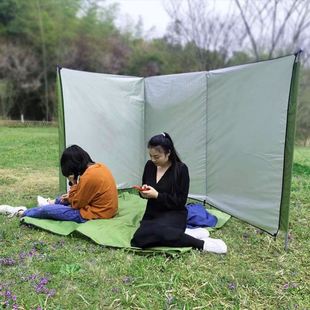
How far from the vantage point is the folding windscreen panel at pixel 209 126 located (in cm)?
297

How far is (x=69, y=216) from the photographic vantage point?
332cm

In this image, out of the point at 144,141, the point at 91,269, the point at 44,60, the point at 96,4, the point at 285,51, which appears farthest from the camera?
the point at 96,4

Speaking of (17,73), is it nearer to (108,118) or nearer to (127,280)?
(108,118)

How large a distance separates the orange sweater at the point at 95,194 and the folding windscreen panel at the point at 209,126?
85 centimetres

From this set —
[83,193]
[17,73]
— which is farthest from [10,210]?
[17,73]

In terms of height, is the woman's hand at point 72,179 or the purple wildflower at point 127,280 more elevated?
the woman's hand at point 72,179

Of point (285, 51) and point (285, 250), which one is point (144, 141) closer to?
point (285, 250)

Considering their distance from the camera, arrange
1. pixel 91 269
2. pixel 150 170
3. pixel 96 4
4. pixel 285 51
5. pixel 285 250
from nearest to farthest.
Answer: pixel 91 269
pixel 285 250
pixel 150 170
pixel 285 51
pixel 96 4

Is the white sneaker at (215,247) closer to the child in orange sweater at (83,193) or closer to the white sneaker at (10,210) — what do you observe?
the child in orange sweater at (83,193)

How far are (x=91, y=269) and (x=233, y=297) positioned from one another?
0.87 meters

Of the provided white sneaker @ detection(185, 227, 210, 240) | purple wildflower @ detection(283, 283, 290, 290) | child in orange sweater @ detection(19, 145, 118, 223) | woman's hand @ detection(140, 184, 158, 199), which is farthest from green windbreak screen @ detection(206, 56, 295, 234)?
child in orange sweater @ detection(19, 145, 118, 223)

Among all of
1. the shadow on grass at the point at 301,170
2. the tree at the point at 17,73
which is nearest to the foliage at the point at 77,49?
the tree at the point at 17,73

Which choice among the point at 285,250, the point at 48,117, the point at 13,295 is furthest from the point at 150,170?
the point at 48,117

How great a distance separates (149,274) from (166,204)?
0.66 meters
